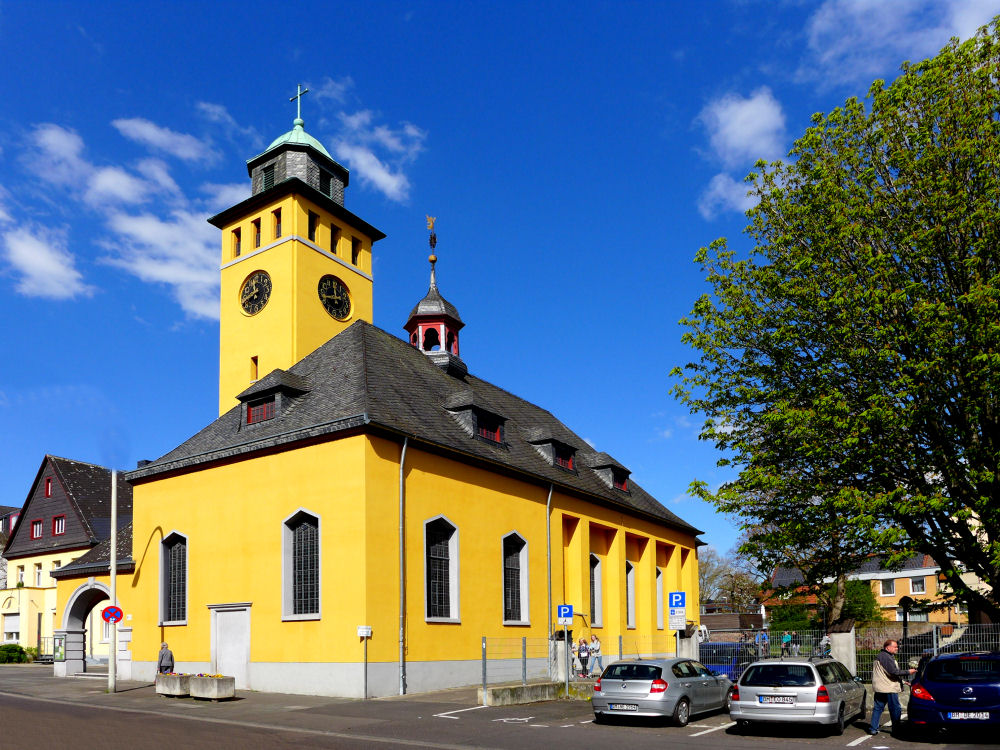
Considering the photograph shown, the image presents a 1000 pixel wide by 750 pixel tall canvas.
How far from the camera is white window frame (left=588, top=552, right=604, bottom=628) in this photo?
36188 mm

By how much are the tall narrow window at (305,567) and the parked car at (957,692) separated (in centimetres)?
1517

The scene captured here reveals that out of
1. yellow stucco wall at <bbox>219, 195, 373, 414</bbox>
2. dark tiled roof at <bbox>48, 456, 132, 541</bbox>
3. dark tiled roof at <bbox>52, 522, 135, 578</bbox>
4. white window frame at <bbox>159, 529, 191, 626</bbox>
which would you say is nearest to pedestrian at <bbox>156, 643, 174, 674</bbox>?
white window frame at <bbox>159, 529, 191, 626</bbox>

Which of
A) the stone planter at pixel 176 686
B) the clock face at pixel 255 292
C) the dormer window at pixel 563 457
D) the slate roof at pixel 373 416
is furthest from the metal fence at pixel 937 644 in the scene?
the clock face at pixel 255 292

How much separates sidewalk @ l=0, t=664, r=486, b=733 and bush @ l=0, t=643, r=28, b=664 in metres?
22.2

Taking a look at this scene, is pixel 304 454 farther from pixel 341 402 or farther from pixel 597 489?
pixel 597 489

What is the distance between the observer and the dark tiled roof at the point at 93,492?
5225 centimetres

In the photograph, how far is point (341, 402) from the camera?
26.1m

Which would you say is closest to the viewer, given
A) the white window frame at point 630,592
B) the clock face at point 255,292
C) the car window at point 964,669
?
the car window at point 964,669

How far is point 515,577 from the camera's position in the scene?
30328 mm

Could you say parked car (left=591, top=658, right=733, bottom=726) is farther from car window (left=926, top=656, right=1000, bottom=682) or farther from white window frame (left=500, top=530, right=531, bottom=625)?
white window frame (left=500, top=530, right=531, bottom=625)

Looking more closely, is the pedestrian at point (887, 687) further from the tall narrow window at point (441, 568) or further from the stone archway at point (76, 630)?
the stone archway at point (76, 630)

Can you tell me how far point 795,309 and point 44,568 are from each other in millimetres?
48956

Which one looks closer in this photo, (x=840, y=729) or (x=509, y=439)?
(x=840, y=729)

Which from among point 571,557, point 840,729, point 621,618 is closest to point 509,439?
point 571,557
